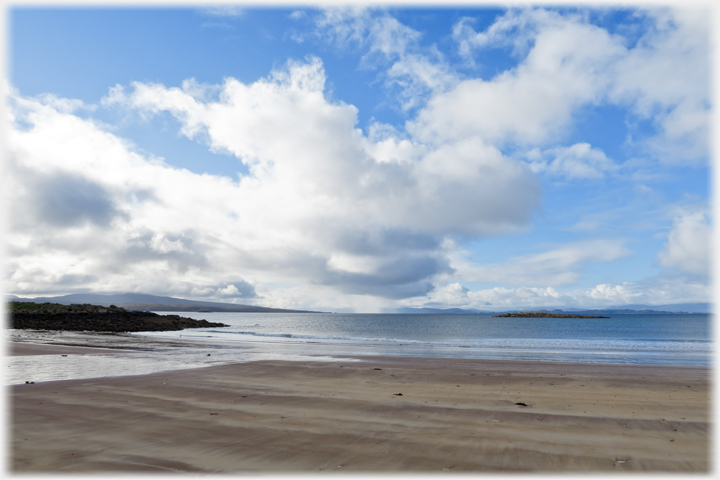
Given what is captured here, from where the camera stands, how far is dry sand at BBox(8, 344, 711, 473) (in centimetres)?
589

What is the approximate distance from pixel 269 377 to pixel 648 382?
1432 cm

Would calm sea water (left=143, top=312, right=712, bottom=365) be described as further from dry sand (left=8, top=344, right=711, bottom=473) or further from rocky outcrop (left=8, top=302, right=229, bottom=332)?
dry sand (left=8, top=344, right=711, bottom=473)

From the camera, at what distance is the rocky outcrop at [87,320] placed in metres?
50.7

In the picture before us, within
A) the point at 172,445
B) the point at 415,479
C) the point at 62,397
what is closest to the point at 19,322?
the point at 62,397

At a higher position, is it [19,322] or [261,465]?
[261,465]

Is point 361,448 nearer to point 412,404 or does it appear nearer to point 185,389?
point 412,404

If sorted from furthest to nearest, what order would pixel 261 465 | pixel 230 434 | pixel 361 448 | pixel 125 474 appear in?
pixel 230 434 < pixel 361 448 < pixel 261 465 < pixel 125 474

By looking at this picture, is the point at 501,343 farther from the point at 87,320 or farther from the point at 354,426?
the point at 87,320

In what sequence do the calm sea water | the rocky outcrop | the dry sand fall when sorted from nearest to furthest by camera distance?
the dry sand, the calm sea water, the rocky outcrop

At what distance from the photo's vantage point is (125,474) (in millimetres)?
5312

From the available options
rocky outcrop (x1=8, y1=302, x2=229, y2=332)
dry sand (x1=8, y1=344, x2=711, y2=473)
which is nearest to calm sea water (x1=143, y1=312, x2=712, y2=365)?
rocky outcrop (x1=8, y1=302, x2=229, y2=332)

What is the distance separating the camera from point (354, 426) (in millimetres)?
7777

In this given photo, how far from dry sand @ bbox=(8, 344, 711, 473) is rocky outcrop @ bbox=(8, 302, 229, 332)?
155 ft

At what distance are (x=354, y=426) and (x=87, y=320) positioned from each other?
62.0 metres
